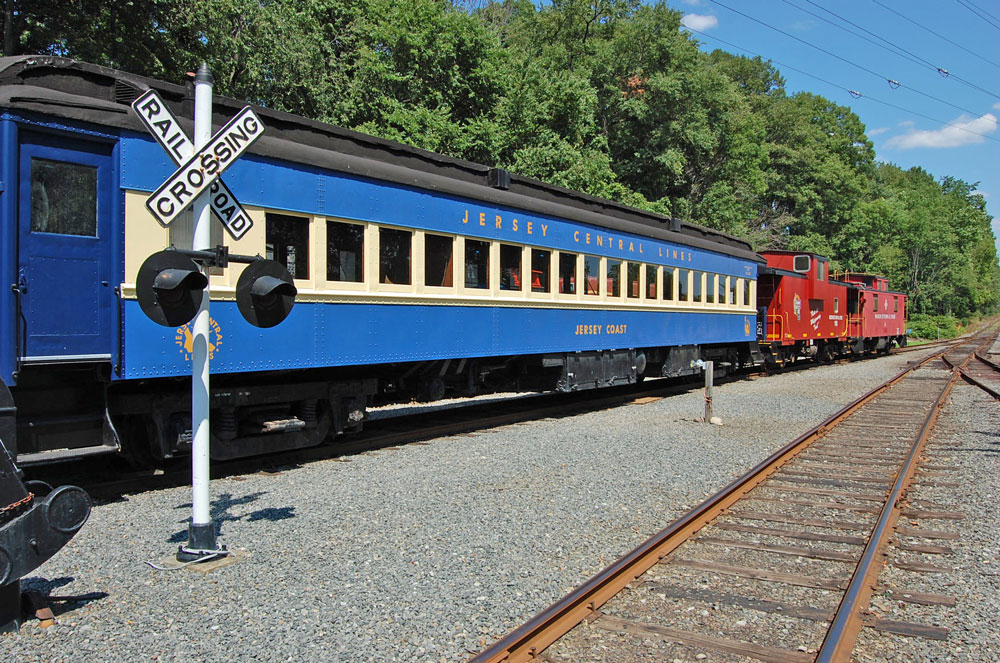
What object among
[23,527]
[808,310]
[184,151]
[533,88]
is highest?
[533,88]

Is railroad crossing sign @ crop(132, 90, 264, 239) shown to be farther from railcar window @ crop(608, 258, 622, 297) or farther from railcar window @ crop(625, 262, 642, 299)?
railcar window @ crop(625, 262, 642, 299)

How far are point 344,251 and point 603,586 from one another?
471 centimetres

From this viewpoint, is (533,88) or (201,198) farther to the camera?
(533,88)

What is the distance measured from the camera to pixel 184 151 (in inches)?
179

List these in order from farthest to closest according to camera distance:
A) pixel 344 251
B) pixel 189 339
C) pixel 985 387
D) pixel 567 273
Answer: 1. pixel 985 387
2. pixel 567 273
3. pixel 344 251
4. pixel 189 339

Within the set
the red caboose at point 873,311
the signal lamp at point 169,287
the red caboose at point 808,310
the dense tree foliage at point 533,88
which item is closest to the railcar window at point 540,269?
the signal lamp at point 169,287

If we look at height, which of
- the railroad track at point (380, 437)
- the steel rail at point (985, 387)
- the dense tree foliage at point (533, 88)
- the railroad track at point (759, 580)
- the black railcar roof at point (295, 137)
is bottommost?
the railroad track at point (759, 580)

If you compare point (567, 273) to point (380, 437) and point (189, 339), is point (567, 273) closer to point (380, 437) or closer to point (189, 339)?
point (380, 437)

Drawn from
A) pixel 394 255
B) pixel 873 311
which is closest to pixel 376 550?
pixel 394 255

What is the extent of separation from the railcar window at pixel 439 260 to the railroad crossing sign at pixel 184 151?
385cm

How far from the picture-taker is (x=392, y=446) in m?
8.48

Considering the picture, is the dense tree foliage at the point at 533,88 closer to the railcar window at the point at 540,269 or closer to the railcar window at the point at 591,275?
the railcar window at the point at 591,275

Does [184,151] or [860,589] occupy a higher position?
[184,151]

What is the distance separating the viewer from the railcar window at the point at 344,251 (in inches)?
291
